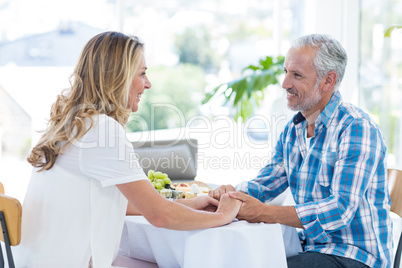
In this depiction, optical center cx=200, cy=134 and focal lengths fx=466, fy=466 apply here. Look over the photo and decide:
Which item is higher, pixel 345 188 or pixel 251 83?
pixel 251 83

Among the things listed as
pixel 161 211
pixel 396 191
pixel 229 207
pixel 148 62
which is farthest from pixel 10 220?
pixel 148 62

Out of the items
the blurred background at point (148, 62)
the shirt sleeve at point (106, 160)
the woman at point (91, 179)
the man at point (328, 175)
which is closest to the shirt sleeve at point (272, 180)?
the man at point (328, 175)

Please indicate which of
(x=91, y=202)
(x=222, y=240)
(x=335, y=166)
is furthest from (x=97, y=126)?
(x=335, y=166)

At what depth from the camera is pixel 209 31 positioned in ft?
30.1

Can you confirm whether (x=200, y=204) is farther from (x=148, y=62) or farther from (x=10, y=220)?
(x=148, y=62)

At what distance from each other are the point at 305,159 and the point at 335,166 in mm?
180

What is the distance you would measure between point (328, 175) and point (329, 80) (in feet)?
1.38

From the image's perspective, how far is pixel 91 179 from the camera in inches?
56.0

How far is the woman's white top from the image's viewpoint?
4.56ft

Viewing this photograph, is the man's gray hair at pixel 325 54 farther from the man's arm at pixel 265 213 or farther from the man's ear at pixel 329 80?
the man's arm at pixel 265 213

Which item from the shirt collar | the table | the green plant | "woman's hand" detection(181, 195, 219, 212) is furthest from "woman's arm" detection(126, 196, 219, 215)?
the green plant

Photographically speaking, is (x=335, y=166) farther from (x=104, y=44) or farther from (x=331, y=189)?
(x=104, y=44)

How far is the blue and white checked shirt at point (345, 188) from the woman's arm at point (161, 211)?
390mm

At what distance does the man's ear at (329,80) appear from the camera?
6.38ft
